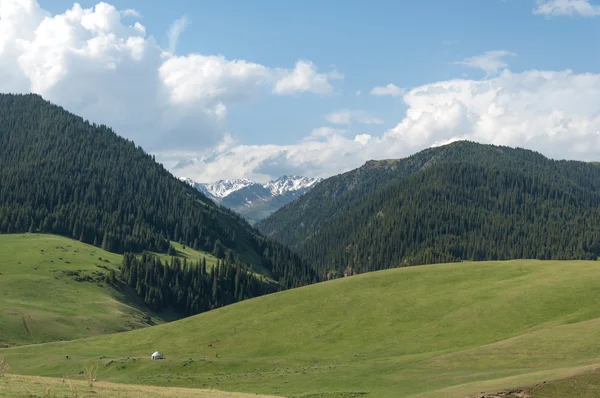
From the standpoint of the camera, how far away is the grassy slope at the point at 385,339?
59.4 meters

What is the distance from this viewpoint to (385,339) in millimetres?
84062

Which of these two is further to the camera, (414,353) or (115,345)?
(115,345)

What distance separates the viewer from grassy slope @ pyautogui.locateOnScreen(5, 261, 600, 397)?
59406mm

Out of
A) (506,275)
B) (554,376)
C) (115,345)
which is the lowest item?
(115,345)

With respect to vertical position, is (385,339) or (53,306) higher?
(385,339)

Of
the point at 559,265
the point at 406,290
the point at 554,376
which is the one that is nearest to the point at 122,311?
the point at 406,290

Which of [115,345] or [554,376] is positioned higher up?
[554,376]

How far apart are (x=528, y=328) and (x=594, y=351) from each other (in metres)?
19.4

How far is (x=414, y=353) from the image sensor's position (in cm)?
7512

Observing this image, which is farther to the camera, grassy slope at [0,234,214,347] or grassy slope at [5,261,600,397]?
grassy slope at [0,234,214,347]

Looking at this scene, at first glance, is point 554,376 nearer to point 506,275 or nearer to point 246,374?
point 246,374

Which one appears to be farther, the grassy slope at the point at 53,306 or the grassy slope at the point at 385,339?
the grassy slope at the point at 53,306

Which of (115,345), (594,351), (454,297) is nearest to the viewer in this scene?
(594,351)

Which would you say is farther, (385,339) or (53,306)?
(53,306)
